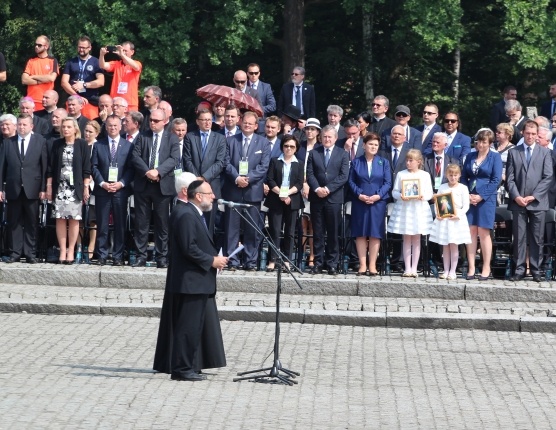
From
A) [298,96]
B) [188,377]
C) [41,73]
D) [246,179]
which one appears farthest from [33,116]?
[188,377]

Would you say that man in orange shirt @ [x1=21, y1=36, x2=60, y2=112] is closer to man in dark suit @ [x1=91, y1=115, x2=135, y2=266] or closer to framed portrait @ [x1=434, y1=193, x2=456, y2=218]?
man in dark suit @ [x1=91, y1=115, x2=135, y2=266]

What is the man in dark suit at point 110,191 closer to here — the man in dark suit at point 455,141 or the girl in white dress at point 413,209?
the girl in white dress at point 413,209

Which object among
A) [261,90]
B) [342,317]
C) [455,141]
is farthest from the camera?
[261,90]

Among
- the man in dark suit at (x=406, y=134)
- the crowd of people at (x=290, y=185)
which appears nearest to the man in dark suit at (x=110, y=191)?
the crowd of people at (x=290, y=185)

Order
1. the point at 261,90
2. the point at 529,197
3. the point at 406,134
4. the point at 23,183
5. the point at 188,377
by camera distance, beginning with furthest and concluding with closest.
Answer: the point at 261,90
the point at 406,134
the point at 23,183
the point at 529,197
the point at 188,377

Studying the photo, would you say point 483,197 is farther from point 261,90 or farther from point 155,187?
point 261,90

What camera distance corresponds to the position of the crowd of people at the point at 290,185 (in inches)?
813

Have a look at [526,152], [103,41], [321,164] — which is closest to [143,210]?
[321,164]

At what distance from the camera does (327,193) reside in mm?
21000

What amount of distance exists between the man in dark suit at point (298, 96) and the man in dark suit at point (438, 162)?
171 inches

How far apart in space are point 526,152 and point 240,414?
30.7 feet

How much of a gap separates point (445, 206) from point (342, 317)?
2.99 metres

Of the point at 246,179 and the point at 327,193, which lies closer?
the point at 327,193

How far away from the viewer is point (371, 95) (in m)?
36.4
